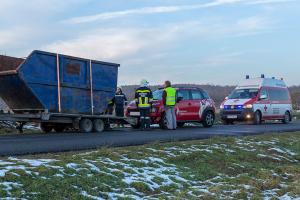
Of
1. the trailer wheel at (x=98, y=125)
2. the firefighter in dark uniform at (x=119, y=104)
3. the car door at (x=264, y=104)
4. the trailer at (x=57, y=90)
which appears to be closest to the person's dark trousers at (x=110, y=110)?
the trailer at (x=57, y=90)

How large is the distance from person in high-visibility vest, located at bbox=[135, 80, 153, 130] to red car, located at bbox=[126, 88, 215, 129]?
2.64 feet

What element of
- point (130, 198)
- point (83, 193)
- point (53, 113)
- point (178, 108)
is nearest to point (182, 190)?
point (130, 198)

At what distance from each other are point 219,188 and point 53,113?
31.2ft

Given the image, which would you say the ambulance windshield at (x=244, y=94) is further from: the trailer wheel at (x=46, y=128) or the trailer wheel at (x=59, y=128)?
the trailer wheel at (x=46, y=128)

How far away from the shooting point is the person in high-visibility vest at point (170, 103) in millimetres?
19641

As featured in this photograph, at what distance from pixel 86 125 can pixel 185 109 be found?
4.85 meters

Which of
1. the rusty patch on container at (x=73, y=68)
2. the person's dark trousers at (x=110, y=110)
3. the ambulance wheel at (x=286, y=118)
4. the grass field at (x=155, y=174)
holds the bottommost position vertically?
the grass field at (x=155, y=174)

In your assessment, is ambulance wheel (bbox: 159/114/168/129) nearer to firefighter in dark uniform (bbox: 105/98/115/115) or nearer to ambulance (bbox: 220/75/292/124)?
firefighter in dark uniform (bbox: 105/98/115/115)

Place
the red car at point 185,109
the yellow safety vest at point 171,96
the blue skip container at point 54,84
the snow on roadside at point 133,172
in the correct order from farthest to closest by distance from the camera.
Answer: the red car at point 185,109, the yellow safety vest at point 171,96, the blue skip container at point 54,84, the snow on roadside at point 133,172

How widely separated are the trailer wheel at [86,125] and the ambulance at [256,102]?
995cm

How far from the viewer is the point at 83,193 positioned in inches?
298

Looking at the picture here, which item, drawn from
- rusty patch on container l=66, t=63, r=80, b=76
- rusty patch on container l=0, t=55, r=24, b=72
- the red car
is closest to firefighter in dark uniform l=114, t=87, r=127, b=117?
the red car

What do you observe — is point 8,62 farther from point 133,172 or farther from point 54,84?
point 133,172

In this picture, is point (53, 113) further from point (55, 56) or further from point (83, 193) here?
point (83, 193)
